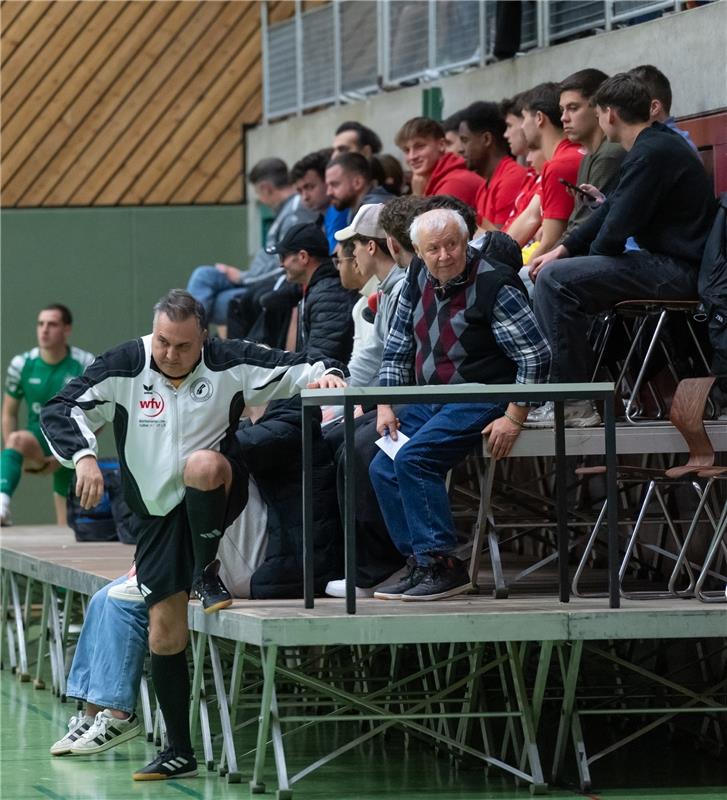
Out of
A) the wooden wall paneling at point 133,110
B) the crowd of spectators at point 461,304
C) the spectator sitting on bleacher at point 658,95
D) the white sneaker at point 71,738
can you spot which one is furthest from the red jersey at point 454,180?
the wooden wall paneling at point 133,110

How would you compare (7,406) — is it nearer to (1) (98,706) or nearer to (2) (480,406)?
(1) (98,706)

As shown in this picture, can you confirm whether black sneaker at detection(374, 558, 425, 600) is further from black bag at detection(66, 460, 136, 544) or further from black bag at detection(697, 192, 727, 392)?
black bag at detection(66, 460, 136, 544)

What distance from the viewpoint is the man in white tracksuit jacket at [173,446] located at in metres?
6.59

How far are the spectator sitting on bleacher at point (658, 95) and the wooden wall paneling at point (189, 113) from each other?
903 cm

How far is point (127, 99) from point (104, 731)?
980 centimetres

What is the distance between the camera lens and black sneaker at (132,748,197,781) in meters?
6.80

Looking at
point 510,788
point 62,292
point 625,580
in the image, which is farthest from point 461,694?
point 62,292

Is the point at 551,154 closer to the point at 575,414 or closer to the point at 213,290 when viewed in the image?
the point at 575,414

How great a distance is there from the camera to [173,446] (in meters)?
6.67

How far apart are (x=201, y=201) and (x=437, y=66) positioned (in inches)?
179

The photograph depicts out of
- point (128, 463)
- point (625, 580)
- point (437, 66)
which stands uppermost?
point (437, 66)

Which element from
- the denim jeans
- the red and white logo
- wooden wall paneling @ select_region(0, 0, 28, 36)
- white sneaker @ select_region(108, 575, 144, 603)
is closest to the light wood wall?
wooden wall paneling @ select_region(0, 0, 28, 36)

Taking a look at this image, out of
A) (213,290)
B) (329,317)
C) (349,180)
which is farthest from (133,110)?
(329,317)

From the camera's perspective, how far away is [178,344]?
6.61m
